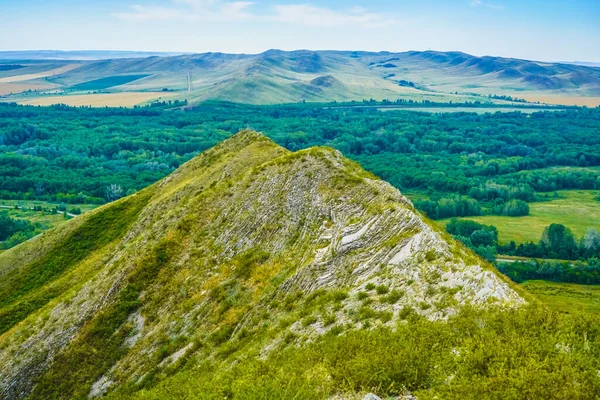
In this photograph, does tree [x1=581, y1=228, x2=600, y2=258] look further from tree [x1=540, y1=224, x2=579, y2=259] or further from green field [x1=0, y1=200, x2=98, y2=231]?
green field [x1=0, y1=200, x2=98, y2=231]

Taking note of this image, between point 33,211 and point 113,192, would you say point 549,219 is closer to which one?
point 113,192

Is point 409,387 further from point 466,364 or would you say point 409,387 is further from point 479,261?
point 479,261

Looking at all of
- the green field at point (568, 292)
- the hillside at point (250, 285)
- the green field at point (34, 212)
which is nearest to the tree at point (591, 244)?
the green field at point (568, 292)

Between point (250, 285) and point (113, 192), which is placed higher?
point (250, 285)

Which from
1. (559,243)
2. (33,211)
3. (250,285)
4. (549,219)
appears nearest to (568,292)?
(559,243)

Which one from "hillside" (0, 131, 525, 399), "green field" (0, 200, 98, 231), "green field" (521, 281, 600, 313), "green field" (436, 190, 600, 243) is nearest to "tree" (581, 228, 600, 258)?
"green field" (436, 190, 600, 243)

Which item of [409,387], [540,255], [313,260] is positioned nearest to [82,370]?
[313,260]

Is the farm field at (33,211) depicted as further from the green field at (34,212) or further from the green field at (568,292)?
the green field at (568,292)

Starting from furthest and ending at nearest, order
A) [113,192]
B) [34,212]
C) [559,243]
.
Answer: [113,192] → [34,212] → [559,243]
